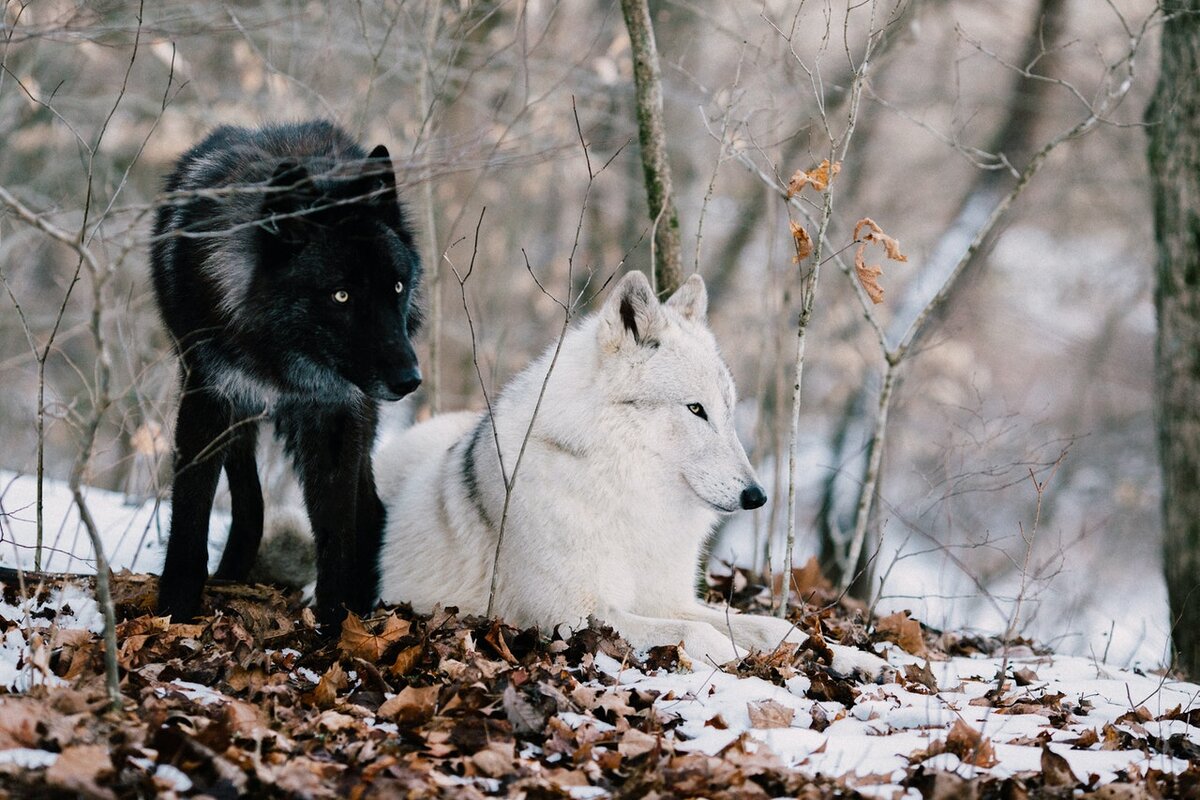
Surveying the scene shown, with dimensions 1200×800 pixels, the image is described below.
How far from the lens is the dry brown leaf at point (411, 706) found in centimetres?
318

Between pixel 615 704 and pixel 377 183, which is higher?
pixel 377 183

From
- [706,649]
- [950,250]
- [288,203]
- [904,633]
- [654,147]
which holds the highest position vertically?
[950,250]

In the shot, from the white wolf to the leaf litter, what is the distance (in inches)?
7.8

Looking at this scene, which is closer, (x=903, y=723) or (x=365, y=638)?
(x=903, y=723)

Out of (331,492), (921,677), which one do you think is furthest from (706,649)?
(331,492)

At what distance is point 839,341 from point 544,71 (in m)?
5.61

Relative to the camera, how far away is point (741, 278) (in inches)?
647

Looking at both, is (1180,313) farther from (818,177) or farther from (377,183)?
(377,183)

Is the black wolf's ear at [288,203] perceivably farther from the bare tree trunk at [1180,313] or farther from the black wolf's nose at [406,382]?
the bare tree trunk at [1180,313]

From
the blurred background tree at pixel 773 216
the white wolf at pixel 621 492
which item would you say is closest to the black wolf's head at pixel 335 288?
the white wolf at pixel 621 492

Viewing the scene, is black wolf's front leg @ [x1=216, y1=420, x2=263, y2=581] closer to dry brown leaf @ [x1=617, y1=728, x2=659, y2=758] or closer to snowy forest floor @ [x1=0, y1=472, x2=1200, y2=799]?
snowy forest floor @ [x1=0, y1=472, x2=1200, y2=799]

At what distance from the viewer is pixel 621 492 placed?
4258 millimetres

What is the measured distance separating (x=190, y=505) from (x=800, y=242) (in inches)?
115

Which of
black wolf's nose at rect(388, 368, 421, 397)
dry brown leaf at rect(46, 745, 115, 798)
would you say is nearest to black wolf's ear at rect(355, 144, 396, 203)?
black wolf's nose at rect(388, 368, 421, 397)
